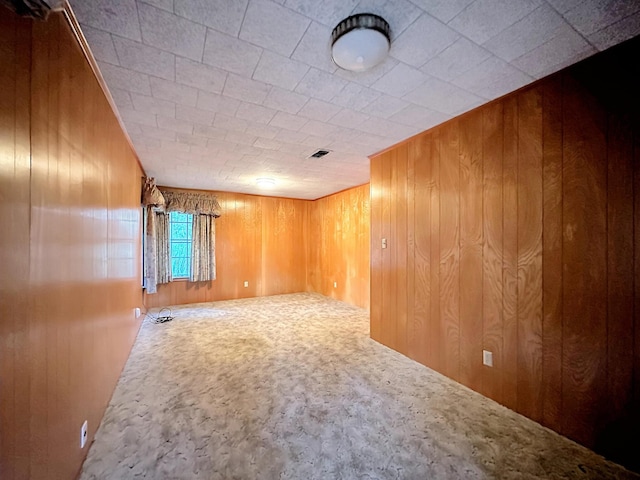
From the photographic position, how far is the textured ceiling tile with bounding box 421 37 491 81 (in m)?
1.46

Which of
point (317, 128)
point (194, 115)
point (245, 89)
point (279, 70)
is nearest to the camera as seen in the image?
point (279, 70)

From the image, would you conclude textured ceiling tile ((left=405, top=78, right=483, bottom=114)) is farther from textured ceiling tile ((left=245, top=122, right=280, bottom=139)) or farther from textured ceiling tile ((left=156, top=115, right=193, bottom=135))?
textured ceiling tile ((left=156, top=115, right=193, bottom=135))

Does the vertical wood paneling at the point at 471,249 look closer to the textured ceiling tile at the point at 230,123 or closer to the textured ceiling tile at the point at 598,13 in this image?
the textured ceiling tile at the point at 598,13

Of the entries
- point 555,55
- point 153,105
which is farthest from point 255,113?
point 555,55

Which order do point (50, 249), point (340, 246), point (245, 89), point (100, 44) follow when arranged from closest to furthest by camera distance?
point (50, 249)
point (100, 44)
point (245, 89)
point (340, 246)

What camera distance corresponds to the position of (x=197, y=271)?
17.4 ft

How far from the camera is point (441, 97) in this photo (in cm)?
198

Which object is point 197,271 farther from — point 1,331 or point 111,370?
point 1,331

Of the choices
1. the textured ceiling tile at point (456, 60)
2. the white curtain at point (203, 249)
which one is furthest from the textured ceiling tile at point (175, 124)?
the white curtain at point (203, 249)

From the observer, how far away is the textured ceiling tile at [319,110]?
80.4 inches

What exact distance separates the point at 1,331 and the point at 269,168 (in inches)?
130

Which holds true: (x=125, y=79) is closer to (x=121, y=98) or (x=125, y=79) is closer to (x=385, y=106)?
(x=121, y=98)

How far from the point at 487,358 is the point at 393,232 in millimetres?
1506

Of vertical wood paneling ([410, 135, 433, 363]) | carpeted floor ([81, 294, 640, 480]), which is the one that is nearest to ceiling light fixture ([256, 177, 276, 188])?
vertical wood paneling ([410, 135, 433, 363])
